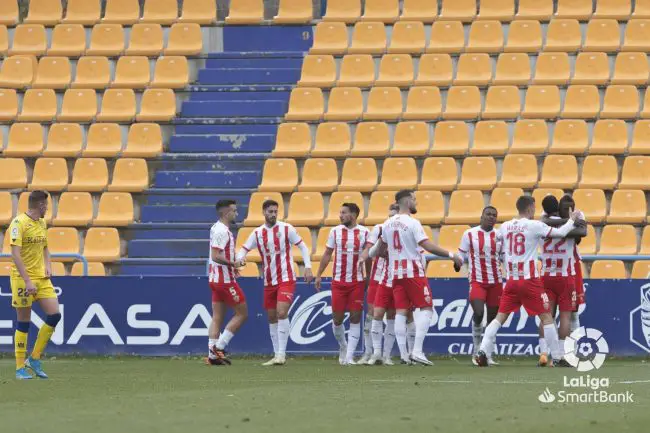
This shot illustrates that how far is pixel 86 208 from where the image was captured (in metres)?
21.8

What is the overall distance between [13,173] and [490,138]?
312 inches

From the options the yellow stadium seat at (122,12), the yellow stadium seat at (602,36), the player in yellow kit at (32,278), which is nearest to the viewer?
the player in yellow kit at (32,278)

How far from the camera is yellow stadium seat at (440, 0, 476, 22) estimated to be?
24.4 m

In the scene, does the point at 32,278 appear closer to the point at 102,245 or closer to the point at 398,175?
the point at 102,245

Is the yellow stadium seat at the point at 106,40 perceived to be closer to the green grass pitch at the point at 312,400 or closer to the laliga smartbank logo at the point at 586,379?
the green grass pitch at the point at 312,400

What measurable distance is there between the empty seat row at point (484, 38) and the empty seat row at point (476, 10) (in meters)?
0.34

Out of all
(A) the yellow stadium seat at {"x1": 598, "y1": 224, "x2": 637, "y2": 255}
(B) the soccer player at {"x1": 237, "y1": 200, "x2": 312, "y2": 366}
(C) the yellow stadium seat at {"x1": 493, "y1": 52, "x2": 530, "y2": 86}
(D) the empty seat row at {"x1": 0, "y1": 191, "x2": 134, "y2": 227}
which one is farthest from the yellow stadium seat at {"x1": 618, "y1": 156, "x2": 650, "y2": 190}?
(D) the empty seat row at {"x1": 0, "y1": 191, "x2": 134, "y2": 227}

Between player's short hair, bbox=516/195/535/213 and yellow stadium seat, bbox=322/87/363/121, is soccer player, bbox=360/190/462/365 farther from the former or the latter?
yellow stadium seat, bbox=322/87/363/121

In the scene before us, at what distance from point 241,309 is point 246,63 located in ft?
29.6

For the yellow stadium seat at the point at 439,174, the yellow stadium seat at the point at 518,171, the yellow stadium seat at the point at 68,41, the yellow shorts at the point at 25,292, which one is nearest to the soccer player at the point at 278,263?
the yellow shorts at the point at 25,292

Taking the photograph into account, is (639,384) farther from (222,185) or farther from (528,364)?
(222,185)

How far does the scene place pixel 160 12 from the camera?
25922 millimetres

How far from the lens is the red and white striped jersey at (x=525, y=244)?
15375 millimetres

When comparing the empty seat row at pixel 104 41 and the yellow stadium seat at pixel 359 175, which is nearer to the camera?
the yellow stadium seat at pixel 359 175
